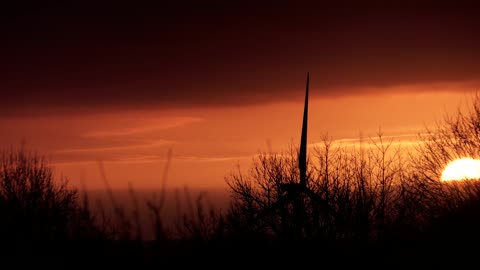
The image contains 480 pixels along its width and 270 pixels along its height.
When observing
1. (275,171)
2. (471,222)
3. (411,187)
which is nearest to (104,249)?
(471,222)

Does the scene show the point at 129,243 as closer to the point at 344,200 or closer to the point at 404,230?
the point at 404,230

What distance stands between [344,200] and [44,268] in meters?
53.1

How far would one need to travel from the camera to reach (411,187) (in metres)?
65.4

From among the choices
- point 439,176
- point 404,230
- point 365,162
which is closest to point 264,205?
point 365,162

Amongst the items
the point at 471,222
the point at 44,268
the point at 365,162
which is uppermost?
the point at 365,162

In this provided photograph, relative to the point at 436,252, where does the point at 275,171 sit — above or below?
above

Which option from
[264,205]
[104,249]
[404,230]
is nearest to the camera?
[104,249]

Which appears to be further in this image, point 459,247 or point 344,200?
point 344,200

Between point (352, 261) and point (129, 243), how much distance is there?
22.1 feet

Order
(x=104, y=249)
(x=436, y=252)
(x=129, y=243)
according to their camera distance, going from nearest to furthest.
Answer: (x=129, y=243) → (x=104, y=249) → (x=436, y=252)

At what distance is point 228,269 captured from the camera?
17.4m

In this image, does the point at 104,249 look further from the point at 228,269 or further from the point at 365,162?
the point at 365,162

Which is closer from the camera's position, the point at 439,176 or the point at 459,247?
the point at 459,247

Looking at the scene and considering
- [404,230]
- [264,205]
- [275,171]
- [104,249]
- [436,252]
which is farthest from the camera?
[275,171]
